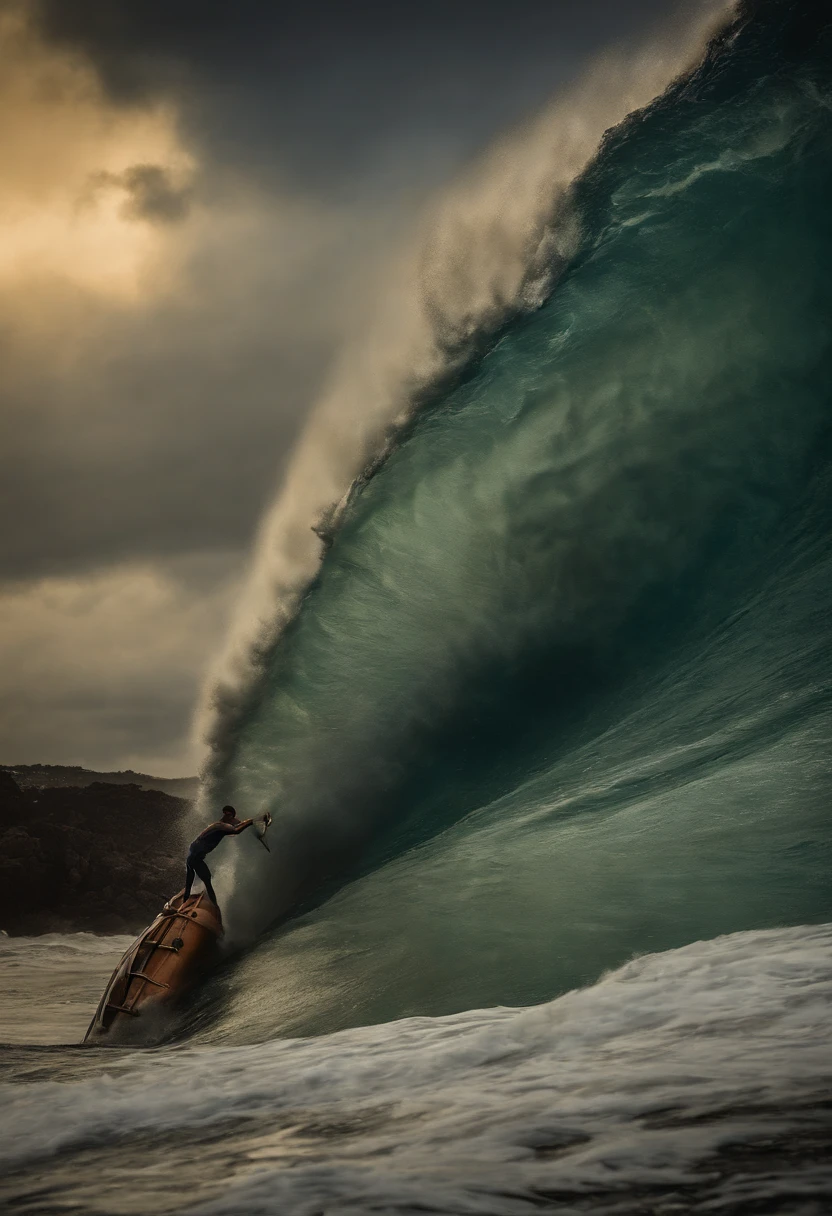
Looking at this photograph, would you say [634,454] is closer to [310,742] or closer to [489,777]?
[489,777]

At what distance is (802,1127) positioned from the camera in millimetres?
2334

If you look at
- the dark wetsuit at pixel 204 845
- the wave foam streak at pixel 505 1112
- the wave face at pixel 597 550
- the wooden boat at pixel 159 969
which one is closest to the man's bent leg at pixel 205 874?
the dark wetsuit at pixel 204 845

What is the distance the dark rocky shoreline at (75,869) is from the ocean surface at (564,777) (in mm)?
9687

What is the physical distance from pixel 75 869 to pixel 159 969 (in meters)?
15.2

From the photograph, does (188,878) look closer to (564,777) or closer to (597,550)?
(564,777)

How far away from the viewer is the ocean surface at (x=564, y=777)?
2809 millimetres

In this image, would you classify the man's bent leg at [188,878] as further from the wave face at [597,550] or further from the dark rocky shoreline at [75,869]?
the dark rocky shoreline at [75,869]

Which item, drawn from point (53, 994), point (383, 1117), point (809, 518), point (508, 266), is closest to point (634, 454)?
point (809, 518)

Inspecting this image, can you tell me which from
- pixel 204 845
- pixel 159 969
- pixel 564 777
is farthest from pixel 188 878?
pixel 564 777

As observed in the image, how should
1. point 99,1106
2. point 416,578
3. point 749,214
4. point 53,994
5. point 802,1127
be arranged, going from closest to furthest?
point 802,1127
point 99,1106
point 749,214
point 416,578
point 53,994

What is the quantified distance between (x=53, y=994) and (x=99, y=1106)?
8742 mm

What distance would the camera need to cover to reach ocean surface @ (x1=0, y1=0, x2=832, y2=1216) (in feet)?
9.21

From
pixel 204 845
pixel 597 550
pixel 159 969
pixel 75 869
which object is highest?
pixel 597 550

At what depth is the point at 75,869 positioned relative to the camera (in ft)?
69.4
